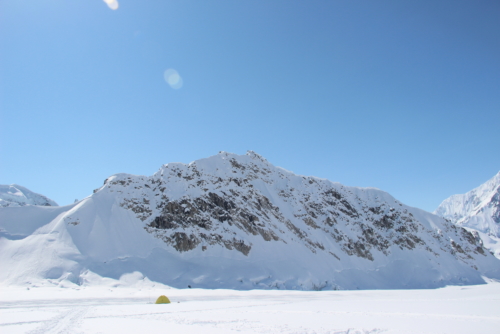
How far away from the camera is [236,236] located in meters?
59.6

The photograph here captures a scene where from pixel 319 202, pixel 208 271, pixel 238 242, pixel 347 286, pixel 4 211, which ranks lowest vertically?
pixel 347 286

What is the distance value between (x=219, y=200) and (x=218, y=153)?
22.1 m

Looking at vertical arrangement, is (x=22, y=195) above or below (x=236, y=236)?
above

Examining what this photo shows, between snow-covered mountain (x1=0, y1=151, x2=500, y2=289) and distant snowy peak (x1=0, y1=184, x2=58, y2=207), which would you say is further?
distant snowy peak (x1=0, y1=184, x2=58, y2=207)

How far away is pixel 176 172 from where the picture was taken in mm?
69750

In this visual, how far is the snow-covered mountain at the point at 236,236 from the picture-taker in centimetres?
4762

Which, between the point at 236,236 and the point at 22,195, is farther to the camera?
the point at 22,195

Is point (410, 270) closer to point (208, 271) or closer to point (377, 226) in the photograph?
point (377, 226)

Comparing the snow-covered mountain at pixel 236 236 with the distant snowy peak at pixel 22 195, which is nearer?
the snow-covered mountain at pixel 236 236

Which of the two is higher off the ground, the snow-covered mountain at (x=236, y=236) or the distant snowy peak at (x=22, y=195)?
the distant snowy peak at (x=22, y=195)

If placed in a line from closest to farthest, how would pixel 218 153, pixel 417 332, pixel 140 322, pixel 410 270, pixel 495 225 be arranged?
pixel 417 332 → pixel 140 322 → pixel 410 270 → pixel 218 153 → pixel 495 225

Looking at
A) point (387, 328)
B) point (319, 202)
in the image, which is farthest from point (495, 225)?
point (387, 328)

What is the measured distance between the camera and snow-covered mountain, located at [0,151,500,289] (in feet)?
156

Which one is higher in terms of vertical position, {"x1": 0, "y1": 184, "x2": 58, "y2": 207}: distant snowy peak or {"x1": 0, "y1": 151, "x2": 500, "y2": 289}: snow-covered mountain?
{"x1": 0, "y1": 184, "x2": 58, "y2": 207}: distant snowy peak
